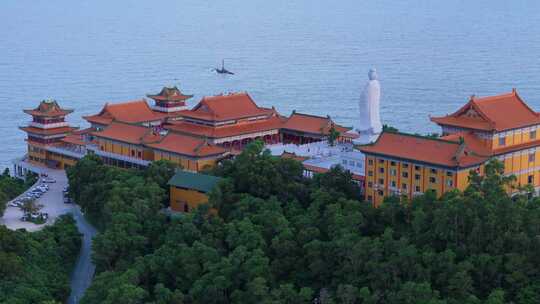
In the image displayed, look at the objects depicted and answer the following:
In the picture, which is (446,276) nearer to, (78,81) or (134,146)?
(134,146)

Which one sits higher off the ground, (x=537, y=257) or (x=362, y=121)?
(x=362, y=121)

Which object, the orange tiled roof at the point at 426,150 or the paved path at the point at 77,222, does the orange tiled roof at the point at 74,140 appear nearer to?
the paved path at the point at 77,222

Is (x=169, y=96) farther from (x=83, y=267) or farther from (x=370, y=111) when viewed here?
(x=83, y=267)

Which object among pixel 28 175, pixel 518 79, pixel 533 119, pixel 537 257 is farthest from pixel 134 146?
pixel 518 79

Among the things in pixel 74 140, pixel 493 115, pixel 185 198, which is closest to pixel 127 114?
pixel 74 140

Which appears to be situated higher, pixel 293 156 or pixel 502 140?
pixel 502 140

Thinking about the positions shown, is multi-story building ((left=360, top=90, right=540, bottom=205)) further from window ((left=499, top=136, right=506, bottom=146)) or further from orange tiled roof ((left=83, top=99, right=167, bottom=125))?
orange tiled roof ((left=83, top=99, right=167, bottom=125))
